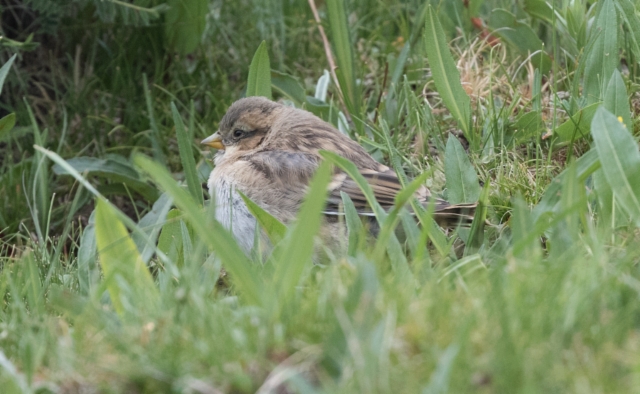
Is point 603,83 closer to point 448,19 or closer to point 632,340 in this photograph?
point 448,19

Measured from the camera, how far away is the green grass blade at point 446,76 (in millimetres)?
3811

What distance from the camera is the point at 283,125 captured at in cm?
425

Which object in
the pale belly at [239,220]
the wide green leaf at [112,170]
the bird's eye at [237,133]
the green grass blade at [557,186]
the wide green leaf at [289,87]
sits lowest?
the wide green leaf at [112,170]

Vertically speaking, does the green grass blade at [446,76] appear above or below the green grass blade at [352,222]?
above

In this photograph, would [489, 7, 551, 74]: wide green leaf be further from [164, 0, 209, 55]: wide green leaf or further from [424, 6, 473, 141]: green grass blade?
[164, 0, 209, 55]: wide green leaf

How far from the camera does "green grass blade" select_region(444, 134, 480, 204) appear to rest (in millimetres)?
3473

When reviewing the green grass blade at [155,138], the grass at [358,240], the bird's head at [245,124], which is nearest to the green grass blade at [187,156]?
the grass at [358,240]

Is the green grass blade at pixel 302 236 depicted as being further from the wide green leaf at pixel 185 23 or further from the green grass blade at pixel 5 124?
the wide green leaf at pixel 185 23

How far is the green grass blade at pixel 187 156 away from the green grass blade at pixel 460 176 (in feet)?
3.71

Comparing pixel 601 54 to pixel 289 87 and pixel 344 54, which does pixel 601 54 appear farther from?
pixel 289 87

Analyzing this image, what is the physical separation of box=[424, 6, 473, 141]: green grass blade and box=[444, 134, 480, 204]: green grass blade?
16.4 inches

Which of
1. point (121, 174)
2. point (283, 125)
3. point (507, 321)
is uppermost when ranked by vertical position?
point (507, 321)

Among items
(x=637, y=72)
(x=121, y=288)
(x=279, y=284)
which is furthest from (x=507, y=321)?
(x=637, y=72)

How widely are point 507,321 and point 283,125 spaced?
8.78 feet
